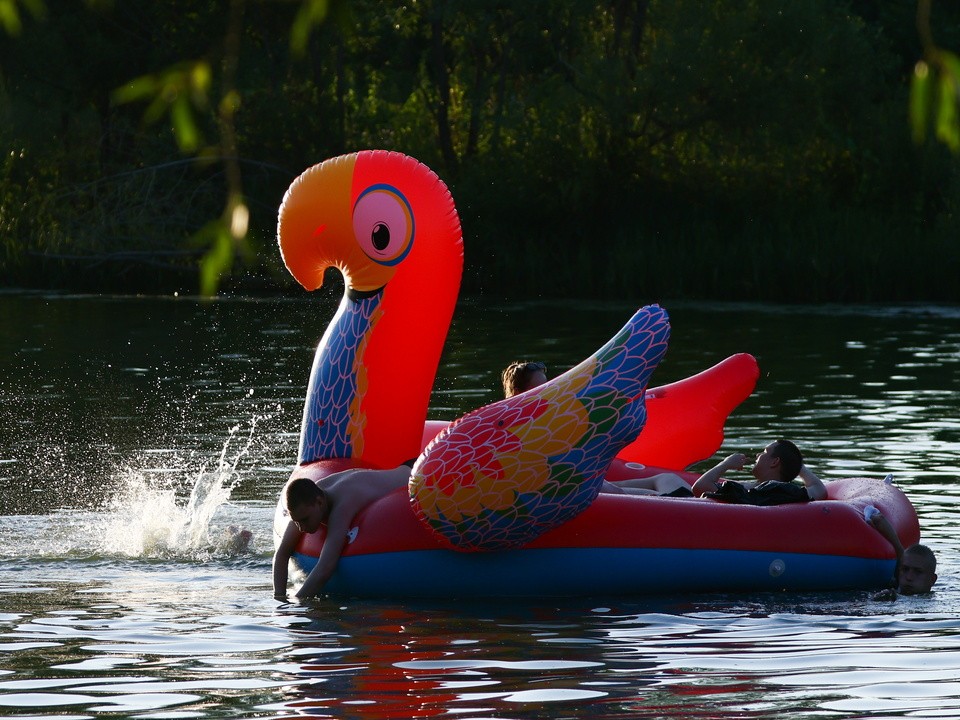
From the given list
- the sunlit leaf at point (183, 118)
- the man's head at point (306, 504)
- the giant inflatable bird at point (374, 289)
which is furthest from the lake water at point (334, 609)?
the sunlit leaf at point (183, 118)

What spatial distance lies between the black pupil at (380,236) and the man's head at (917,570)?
275 cm

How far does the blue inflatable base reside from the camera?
723 cm

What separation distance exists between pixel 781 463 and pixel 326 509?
2.08 m

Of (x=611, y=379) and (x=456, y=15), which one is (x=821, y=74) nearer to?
(x=456, y=15)

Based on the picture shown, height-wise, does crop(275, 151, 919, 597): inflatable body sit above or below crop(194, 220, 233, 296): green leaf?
below

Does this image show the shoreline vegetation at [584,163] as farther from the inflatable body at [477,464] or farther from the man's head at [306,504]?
→ the man's head at [306,504]

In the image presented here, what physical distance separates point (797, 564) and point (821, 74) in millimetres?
20757

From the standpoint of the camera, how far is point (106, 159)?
30859 mm

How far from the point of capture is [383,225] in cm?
799

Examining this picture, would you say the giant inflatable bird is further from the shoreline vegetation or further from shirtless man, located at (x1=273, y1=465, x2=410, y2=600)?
the shoreline vegetation

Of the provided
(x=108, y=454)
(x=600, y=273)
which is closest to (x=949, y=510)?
(x=108, y=454)

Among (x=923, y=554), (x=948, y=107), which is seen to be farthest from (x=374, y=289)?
(x=948, y=107)

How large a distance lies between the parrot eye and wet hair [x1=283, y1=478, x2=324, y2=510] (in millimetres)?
1265

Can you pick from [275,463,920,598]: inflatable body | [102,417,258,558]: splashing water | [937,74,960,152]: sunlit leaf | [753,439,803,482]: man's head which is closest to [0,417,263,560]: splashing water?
[102,417,258,558]: splashing water
